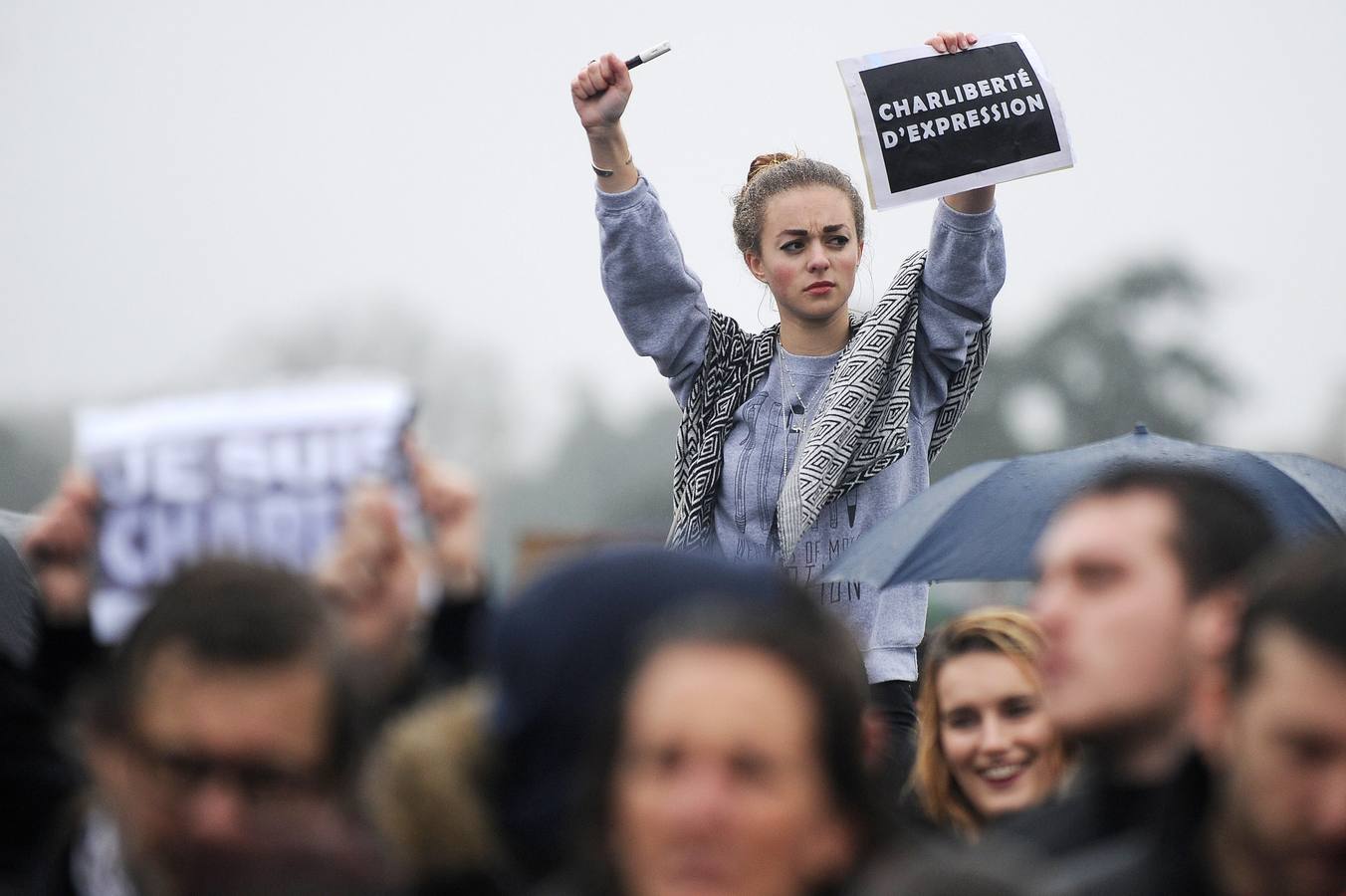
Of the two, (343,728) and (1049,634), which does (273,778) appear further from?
(1049,634)

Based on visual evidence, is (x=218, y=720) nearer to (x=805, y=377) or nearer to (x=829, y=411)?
(x=829, y=411)

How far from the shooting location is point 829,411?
4852mm

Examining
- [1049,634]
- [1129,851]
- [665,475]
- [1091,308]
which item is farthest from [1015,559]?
[665,475]

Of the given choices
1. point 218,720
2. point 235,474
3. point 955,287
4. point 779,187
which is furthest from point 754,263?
point 218,720

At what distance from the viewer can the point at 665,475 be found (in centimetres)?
8219

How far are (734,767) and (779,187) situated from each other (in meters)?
3.18

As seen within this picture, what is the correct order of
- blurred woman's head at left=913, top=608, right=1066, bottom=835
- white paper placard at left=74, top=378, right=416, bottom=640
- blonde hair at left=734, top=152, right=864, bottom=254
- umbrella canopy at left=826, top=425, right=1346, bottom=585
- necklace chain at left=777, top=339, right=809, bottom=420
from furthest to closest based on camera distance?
blonde hair at left=734, top=152, right=864, bottom=254
necklace chain at left=777, top=339, right=809, bottom=420
umbrella canopy at left=826, top=425, right=1346, bottom=585
blurred woman's head at left=913, top=608, right=1066, bottom=835
white paper placard at left=74, top=378, right=416, bottom=640

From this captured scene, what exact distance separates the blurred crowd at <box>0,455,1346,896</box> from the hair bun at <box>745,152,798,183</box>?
2.71 m

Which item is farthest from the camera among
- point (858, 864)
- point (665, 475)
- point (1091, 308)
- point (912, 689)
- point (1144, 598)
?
point (665, 475)

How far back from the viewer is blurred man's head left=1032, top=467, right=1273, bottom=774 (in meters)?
2.69

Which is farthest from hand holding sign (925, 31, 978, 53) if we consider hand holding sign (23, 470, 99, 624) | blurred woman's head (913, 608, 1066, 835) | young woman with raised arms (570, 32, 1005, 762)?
hand holding sign (23, 470, 99, 624)

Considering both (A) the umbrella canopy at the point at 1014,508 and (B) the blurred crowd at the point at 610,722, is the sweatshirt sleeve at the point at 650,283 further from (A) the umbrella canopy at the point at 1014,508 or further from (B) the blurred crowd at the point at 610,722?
(B) the blurred crowd at the point at 610,722

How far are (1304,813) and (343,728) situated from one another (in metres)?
1.18

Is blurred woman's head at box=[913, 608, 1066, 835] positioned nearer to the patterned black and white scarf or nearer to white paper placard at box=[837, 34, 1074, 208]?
the patterned black and white scarf
